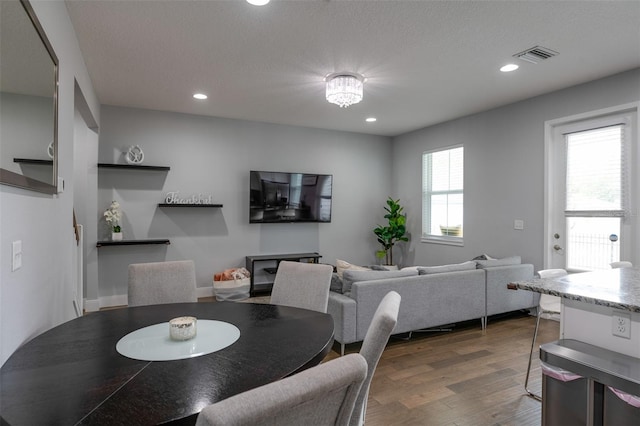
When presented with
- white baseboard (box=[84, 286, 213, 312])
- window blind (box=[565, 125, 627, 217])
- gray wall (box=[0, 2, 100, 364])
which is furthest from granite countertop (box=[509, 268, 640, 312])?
white baseboard (box=[84, 286, 213, 312])

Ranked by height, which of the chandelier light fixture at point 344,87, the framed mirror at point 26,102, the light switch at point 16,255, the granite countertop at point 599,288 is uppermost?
the chandelier light fixture at point 344,87

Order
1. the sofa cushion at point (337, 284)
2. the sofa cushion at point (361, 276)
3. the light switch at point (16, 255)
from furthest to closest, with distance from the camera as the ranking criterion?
1. the sofa cushion at point (337, 284)
2. the sofa cushion at point (361, 276)
3. the light switch at point (16, 255)

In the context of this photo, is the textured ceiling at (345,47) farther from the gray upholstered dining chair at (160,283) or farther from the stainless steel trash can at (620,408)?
the stainless steel trash can at (620,408)

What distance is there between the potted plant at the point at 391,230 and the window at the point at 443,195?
0.37 metres

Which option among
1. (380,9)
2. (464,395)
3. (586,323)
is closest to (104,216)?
(380,9)

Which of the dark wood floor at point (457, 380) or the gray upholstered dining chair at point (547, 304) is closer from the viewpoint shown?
the dark wood floor at point (457, 380)

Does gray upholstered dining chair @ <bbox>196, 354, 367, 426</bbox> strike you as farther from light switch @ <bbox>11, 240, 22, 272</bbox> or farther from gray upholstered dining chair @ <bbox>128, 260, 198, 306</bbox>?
gray upholstered dining chair @ <bbox>128, 260, 198, 306</bbox>

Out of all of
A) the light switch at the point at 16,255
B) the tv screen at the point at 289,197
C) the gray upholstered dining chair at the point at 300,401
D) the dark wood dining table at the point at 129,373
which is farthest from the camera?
the tv screen at the point at 289,197

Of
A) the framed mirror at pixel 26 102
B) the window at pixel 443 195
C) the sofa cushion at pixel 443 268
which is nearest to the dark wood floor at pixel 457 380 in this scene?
the sofa cushion at pixel 443 268

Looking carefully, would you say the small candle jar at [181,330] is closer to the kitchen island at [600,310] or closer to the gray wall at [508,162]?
the kitchen island at [600,310]

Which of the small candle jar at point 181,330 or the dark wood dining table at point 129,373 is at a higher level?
the small candle jar at point 181,330

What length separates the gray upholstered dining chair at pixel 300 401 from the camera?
567 millimetres

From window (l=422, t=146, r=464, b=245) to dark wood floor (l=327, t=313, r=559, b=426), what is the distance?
203 centimetres

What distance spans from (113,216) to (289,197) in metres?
2.44
